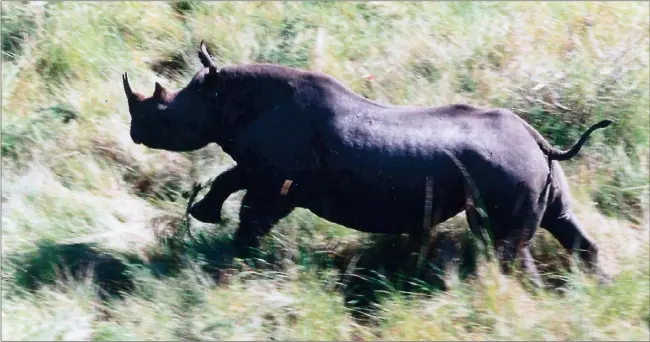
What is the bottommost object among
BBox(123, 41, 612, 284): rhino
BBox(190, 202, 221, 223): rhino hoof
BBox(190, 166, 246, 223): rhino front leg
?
BBox(190, 202, 221, 223): rhino hoof

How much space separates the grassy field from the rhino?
262 mm

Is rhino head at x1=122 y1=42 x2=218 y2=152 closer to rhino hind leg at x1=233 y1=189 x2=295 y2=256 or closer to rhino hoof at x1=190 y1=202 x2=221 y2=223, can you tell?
rhino hoof at x1=190 y1=202 x2=221 y2=223

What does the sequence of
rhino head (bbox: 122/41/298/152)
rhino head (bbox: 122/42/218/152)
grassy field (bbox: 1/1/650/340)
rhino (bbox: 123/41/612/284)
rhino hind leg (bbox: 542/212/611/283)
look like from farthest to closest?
rhino head (bbox: 122/42/218/152) → rhino head (bbox: 122/41/298/152) → rhino hind leg (bbox: 542/212/611/283) → rhino (bbox: 123/41/612/284) → grassy field (bbox: 1/1/650/340)

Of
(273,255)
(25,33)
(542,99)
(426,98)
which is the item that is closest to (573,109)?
(542,99)

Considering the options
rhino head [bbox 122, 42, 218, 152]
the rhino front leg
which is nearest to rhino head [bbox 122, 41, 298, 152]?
rhino head [bbox 122, 42, 218, 152]

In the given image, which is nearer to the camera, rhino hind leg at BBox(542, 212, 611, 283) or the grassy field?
the grassy field

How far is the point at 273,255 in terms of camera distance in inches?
212

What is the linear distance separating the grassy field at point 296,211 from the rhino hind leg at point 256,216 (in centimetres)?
13

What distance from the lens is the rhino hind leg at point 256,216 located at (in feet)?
17.4

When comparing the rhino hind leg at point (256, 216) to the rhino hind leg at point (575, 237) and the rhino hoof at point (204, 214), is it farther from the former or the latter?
the rhino hind leg at point (575, 237)

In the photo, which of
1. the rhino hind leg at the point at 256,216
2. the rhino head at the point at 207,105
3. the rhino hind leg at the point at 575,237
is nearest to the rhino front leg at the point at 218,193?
the rhino hind leg at the point at 256,216

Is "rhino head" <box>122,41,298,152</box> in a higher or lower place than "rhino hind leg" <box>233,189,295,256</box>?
higher

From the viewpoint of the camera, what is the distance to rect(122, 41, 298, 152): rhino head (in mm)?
5398

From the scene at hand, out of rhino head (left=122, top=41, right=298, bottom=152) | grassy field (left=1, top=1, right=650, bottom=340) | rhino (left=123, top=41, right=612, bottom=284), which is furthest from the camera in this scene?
rhino head (left=122, top=41, right=298, bottom=152)
